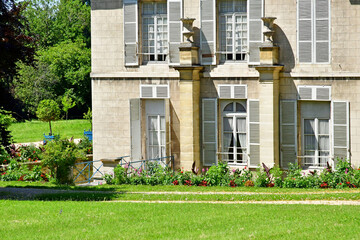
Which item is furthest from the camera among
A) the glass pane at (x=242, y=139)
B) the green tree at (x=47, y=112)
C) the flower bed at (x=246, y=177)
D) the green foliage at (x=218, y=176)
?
the green tree at (x=47, y=112)

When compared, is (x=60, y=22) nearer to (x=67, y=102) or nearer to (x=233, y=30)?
(x=67, y=102)

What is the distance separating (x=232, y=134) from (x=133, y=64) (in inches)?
155

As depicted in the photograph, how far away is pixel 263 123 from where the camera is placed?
21391 mm

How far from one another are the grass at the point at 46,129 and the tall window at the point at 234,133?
66.3 feet

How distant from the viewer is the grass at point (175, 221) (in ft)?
39.4

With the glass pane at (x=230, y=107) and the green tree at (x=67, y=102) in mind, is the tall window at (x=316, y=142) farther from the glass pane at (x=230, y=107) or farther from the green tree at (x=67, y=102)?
the green tree at (x=67, y=102)

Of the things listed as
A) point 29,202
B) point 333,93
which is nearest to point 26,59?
point 29,202

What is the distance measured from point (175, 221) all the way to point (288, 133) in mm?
9114

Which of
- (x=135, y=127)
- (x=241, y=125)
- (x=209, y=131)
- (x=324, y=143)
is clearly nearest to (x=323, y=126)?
(x=324, y=143)

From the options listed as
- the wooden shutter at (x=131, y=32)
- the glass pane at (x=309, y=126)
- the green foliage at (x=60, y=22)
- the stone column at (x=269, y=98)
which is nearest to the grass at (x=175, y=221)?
the stone column at (x=269, y=98)

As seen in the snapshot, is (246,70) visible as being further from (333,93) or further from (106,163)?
(106,163)

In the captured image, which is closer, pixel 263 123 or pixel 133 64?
pixel 263 123

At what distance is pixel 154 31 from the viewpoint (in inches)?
903

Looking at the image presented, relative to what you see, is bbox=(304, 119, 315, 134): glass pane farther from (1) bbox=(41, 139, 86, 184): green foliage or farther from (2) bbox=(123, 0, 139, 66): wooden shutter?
(1) bbox=(41, 139, 86, 184): green foliage
